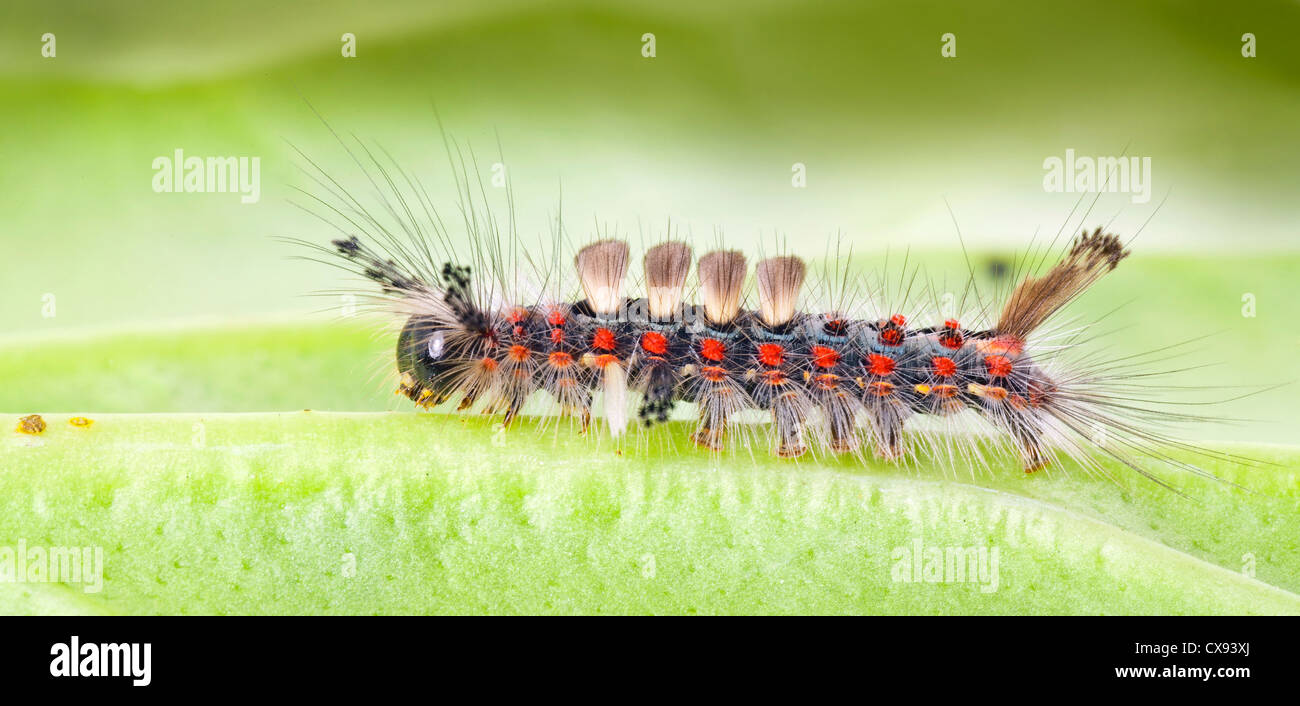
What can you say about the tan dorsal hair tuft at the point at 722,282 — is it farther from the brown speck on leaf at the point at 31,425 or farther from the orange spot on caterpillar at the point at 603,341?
the brown speck on leaf at the point at 31,425

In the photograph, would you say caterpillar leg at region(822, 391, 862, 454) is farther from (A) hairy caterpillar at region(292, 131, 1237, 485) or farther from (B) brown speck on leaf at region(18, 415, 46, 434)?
(B) brown speck on leaf at region(18, 415, 46, 434)

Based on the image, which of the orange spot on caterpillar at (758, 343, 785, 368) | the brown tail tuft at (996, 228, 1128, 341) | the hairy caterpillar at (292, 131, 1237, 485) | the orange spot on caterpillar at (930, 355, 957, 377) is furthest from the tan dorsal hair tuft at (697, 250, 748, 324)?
the brown tail tuft at (996, 228, 1128, 341)

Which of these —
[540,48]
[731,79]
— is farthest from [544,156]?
[731,79]

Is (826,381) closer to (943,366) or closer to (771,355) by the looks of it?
(771,355)

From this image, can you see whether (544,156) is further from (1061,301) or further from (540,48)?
(1061,301)

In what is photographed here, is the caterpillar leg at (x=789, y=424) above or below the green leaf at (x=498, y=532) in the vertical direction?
above

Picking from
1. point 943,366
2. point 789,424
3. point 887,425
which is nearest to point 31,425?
point 789,424

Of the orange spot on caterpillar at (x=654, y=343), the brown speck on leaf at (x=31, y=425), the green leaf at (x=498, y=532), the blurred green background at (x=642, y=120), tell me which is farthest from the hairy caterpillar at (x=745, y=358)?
the blurred green background at (x=642, y=120)

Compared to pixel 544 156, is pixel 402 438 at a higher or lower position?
lower
